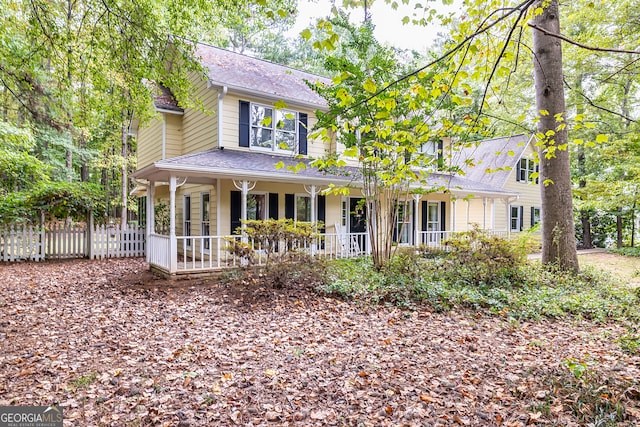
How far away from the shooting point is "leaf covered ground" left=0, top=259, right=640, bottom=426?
9.65 ft

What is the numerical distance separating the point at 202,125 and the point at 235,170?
11.6ft

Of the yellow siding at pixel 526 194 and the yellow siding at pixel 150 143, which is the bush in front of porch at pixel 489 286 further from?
the yellow siding at pixel 526 194

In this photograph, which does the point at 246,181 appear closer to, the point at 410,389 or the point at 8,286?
the point at 8,286

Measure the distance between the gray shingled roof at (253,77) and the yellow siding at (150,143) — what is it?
9.99ft

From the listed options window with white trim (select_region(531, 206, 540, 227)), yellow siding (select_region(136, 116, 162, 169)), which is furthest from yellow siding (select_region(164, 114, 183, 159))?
window with white trim (select_region(531, 206, 540, 227))

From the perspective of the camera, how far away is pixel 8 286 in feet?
24.5

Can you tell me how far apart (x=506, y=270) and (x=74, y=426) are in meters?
7.82

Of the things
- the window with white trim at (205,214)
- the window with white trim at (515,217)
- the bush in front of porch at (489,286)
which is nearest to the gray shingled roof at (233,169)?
the bush in front of porch at (489,286)

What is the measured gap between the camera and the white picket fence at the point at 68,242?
35.8 feet

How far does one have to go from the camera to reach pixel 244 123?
36.9 feet

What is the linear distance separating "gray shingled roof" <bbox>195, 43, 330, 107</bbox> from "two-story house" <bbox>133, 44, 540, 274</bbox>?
0.05m

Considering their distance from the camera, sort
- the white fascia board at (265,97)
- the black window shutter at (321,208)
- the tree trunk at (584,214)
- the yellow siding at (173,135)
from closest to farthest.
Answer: the white fascia board at (265,97)
the black window shutter at (321,208)
the yellow siding at (173,135)
the tree trunk at (584,214)

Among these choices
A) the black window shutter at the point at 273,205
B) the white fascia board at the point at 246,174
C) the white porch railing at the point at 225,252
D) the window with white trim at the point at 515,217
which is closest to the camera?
the white porch railing at the point at 225,252

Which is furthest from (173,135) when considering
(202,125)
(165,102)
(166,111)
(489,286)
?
(489,286)
